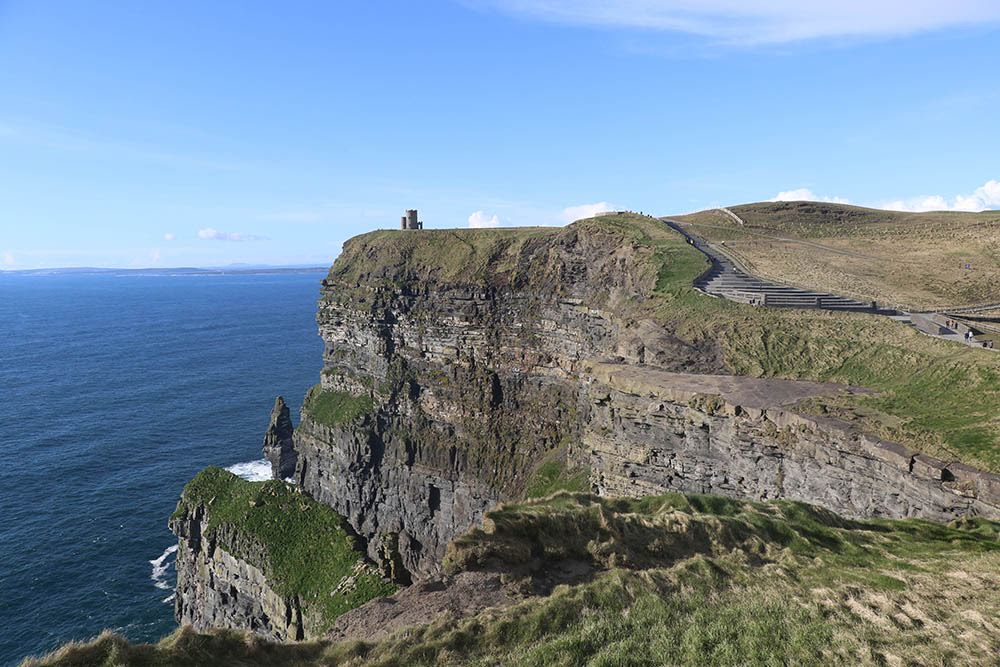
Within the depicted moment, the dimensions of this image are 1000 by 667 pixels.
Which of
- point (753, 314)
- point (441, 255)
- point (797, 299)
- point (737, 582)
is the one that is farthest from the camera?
point (441, 255)

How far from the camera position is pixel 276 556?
3541cm

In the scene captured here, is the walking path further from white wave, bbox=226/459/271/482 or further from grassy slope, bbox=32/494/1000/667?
white wave, bbox=226/459/271/482

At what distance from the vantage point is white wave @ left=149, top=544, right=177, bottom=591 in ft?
177

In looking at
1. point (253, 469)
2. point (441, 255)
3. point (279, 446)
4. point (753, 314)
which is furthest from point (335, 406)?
point (753, 314)

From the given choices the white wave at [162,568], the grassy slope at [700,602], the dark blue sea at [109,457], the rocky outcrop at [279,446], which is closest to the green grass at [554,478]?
the grassy slope at [700,602]

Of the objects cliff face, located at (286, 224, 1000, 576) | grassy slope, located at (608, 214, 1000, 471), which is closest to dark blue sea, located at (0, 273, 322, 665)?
cliff face, located at (286, 224, 1000, 576)

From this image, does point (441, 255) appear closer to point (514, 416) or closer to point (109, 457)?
point (514, 416)

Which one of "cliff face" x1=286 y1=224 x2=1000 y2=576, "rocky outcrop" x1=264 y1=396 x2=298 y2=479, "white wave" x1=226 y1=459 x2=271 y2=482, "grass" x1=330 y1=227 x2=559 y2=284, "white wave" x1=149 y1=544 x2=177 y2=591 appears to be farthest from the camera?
"rocky outcrop" x1=264 y1=396 x2=298 y2=479

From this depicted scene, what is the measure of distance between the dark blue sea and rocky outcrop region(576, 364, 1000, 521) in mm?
44325

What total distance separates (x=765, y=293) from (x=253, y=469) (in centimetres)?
7004

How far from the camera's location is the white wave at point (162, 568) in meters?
53.8

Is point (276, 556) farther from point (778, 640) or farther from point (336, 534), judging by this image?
point (778, 640)

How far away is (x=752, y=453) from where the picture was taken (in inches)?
1085

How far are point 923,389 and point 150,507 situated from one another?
7721cm
